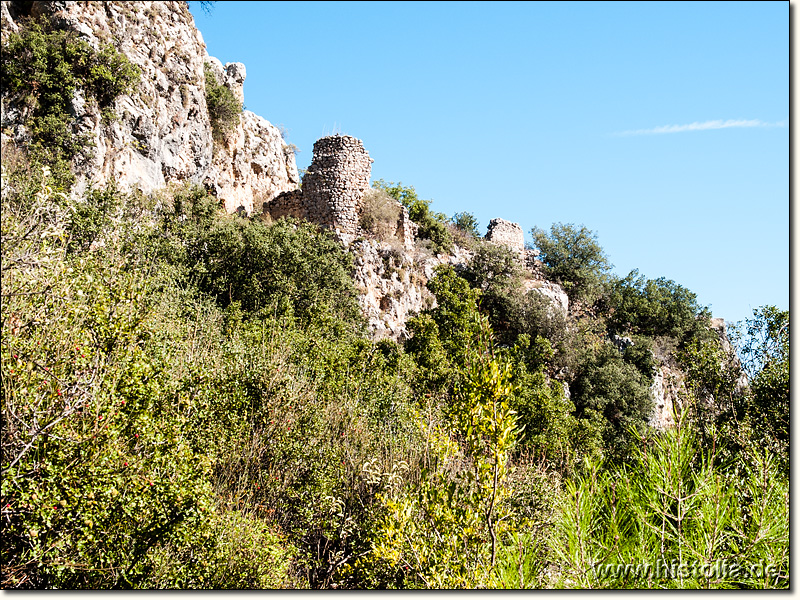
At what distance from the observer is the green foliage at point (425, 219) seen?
83.4 feet

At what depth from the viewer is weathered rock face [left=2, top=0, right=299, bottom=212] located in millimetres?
15898

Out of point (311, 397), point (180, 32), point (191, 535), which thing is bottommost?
point (191, 535)

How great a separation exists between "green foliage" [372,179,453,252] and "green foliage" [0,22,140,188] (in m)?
11.5

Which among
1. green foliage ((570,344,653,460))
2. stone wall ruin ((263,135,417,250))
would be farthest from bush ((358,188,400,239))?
green foliage ((570,344,653,460))

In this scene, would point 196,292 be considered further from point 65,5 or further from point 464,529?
point 464,529

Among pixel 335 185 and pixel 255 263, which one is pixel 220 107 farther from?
pixel 255 263

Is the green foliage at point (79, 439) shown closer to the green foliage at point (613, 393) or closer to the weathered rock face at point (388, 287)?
the weathered rock face at point (388, 287)

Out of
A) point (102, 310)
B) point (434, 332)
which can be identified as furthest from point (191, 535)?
point (434, 332)

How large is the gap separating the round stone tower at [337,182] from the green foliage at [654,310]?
1382 centimetres

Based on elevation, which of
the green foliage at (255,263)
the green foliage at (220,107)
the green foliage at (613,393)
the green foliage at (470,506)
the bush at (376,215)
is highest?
the green foliage at (220,107)

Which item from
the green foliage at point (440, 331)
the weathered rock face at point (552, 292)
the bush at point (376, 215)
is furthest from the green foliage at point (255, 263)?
the weathered rock face at point (552, 292)

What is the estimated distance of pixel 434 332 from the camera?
17.8 m

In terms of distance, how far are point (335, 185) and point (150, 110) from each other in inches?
254

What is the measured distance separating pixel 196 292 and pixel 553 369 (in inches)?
548
